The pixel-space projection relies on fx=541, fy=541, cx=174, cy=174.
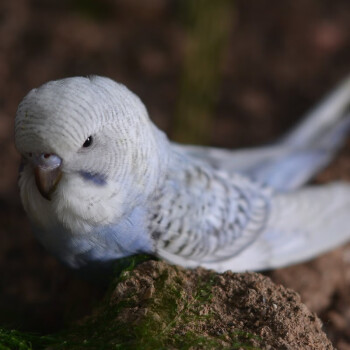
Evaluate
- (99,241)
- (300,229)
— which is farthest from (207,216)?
(300,229)

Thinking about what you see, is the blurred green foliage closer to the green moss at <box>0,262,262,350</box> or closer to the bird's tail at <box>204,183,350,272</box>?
the bird's tail at <box>204,183,350,272</box>

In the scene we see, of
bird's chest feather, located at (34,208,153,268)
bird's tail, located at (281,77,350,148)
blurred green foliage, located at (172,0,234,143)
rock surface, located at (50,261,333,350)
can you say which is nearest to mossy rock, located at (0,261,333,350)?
rock surface, located at (50,261,333,350)

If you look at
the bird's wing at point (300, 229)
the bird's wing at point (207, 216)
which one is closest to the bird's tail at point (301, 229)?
the bird's wing at point (300, 229)

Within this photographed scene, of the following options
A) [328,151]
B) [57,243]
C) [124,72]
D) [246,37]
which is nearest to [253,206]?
[328,151]

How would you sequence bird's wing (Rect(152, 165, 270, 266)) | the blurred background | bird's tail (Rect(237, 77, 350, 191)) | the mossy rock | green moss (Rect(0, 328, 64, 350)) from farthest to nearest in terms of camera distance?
the blurred background < bird's tail (Rect(237, 77, 350, 191)) < bird's wing (Rect(152, 165, 270, 266)) < green moss (Rect(0, 328, 64, 350)) < the mossy rock

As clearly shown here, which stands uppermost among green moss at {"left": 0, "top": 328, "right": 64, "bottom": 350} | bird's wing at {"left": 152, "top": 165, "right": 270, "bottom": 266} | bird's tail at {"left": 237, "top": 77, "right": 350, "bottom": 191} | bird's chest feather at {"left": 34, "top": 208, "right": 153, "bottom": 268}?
bird's tail at {"left": 237, "top": 77, "right": 350, "bottom": 191}

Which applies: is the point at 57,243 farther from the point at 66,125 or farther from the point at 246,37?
the point at 246,37

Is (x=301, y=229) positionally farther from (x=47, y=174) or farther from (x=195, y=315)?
(x=47, y=174)
